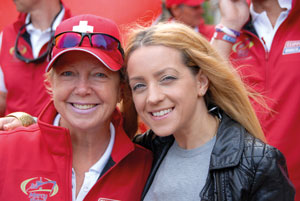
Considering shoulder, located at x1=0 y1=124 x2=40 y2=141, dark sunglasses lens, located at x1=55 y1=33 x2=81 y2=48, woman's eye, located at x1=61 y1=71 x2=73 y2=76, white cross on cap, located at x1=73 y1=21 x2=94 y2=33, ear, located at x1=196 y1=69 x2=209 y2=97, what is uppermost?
white cross on cap, located at x1=73 y1=21 x2=94 y2=33

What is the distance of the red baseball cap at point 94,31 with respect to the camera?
7.64ft

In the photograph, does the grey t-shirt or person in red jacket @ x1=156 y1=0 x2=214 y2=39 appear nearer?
the grey t-shirt

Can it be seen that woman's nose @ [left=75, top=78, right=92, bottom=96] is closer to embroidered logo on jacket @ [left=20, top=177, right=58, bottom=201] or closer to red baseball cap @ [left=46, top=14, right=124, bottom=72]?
red baseball cap @ [left=46, top=14, right=124, bottom=72]

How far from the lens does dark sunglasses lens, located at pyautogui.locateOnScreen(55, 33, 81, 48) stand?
7.72ft

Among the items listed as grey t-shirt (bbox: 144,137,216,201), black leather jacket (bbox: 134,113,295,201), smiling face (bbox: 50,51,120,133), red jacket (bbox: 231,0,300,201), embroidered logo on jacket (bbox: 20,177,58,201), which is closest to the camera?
black leather jacket (bbox: 134,113,295,201)

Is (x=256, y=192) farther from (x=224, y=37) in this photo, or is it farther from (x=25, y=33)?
(x=25, y=33)

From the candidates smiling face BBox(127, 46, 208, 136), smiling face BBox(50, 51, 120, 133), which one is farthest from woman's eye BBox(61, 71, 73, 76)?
smiling face BBox(127, 46, 208, 136)

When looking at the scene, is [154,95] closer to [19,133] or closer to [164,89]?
[164,89]

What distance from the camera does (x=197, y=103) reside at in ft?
7.86

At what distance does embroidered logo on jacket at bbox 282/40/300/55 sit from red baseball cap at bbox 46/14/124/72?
4.56 ft

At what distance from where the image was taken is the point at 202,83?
2432mm

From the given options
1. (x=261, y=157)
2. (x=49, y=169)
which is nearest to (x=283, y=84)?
(x=261, y=157)

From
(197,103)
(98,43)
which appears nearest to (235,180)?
(197,103)

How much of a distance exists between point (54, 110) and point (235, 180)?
4.08 ft
